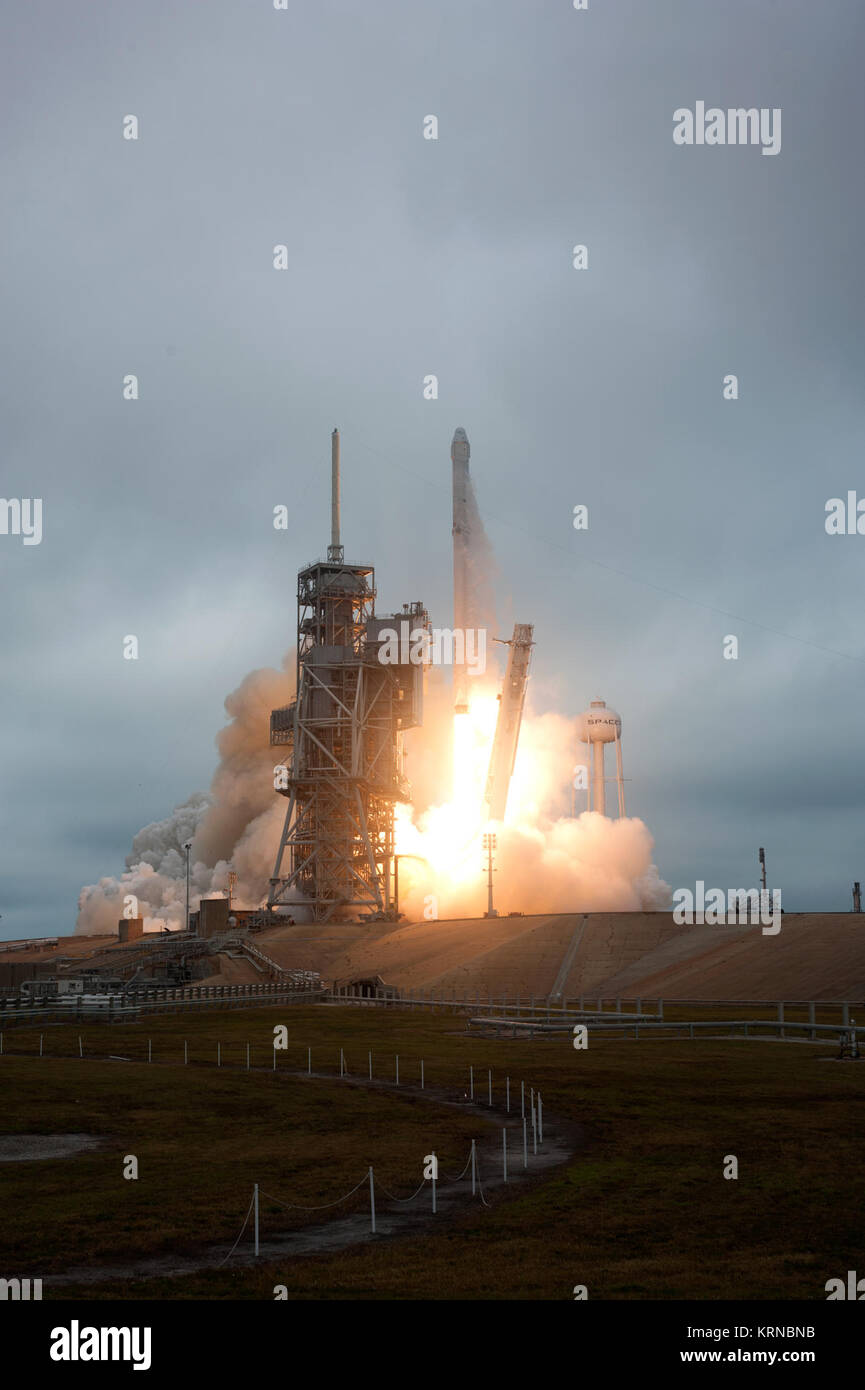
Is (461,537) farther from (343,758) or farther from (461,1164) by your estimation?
(461,1164)

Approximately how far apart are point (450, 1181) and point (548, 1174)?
6.13 feet

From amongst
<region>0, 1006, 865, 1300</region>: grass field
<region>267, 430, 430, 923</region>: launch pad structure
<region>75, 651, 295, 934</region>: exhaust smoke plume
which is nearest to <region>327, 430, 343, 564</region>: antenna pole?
<region>267, 430, 430, 923</region>: launch pad structure

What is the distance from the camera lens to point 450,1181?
24.4m

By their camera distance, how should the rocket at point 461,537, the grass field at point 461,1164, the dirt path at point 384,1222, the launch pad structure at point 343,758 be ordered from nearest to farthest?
the grass field at point 461,1164
the dirt path at point 384,1222
the rocket at point 461,537
the launch pad structure at point 343,758

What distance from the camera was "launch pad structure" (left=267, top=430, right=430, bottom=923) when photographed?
115 m

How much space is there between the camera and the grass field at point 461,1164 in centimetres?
1747

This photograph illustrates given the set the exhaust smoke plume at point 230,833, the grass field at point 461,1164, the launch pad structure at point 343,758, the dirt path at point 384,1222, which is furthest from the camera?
the exhaust smoke plume at point 230,833

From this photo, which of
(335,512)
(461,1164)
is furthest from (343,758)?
(461,1164)

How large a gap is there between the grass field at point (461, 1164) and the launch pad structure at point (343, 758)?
227ft

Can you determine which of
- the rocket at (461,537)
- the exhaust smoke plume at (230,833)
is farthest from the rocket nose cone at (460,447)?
the exhaust smoke plume at (230,833)

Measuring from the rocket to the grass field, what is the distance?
6401cm

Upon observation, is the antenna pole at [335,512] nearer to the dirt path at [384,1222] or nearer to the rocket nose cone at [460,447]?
the rocket nose cone at [460,447]

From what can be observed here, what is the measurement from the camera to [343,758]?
11744 centimetres
